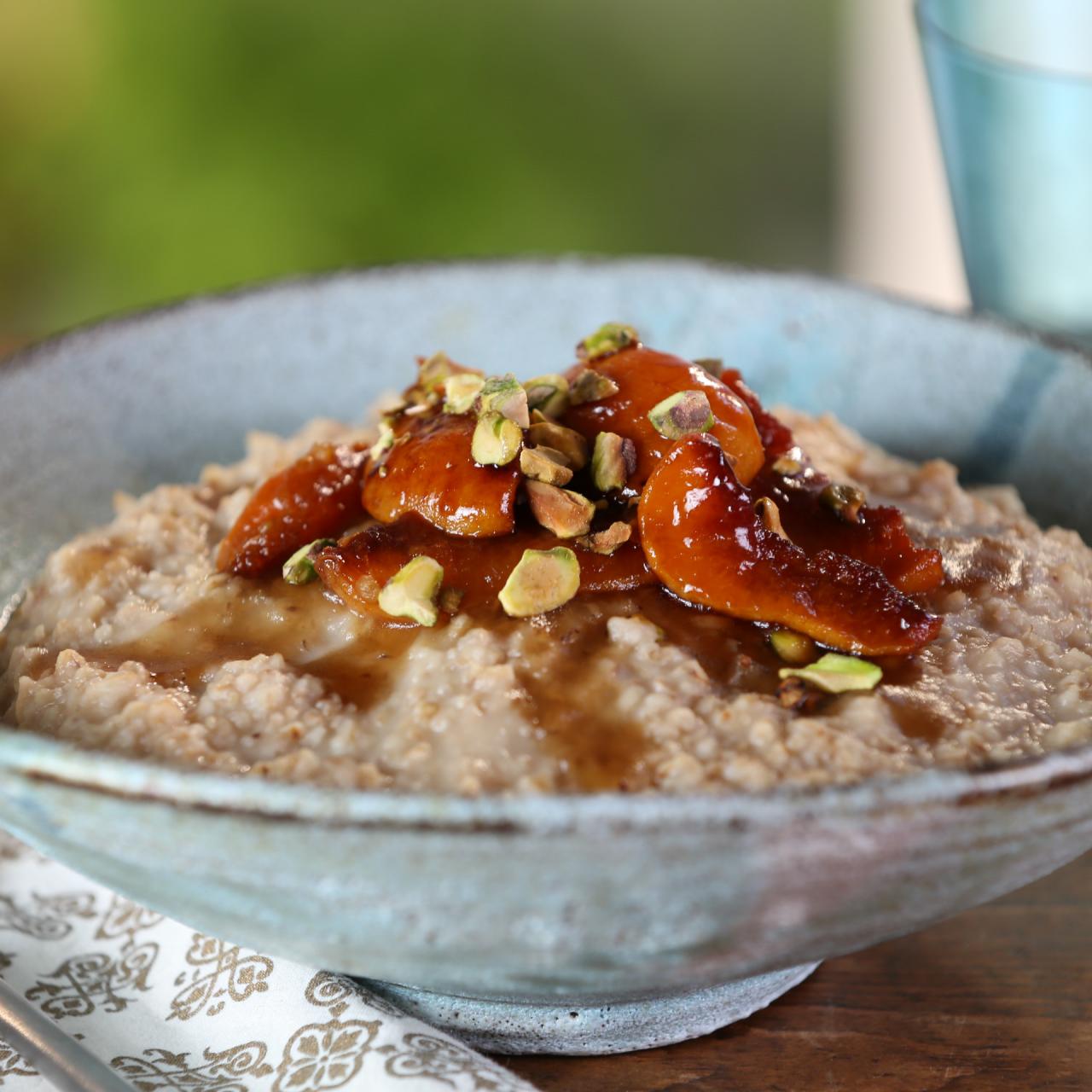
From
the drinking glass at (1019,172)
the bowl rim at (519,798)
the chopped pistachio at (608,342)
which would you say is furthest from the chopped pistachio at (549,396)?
the drinking glass at (1019,172)

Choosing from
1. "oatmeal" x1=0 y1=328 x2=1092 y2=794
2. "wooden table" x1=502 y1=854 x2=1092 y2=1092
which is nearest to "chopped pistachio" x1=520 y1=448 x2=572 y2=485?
"oatmeal" x1=0 y1=328 x2=1092 y2=794

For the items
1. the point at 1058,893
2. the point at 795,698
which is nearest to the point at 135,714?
the point at 795,698

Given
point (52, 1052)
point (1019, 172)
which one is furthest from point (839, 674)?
point (1019, 172)

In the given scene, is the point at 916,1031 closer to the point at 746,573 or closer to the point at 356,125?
the point at 746,573

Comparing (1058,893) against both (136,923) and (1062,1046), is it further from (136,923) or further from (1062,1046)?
(136,923)

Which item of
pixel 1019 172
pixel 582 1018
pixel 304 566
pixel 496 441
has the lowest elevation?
pixel 582 1018

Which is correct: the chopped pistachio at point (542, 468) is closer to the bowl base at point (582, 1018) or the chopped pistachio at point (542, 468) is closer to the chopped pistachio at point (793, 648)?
the chopped pistachio at point (793, 648)
